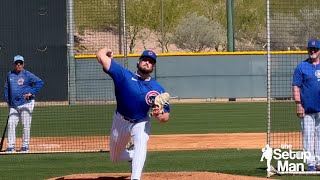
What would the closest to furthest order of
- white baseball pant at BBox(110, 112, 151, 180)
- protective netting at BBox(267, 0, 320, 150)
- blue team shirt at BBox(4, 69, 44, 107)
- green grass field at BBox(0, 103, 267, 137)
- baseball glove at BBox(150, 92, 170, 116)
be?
baseball glove at BBox(150, 92, 170, 116) → white baseball pant at BBox(110, 112, 151, 180) → blue team shirt at BBox(4, 69, 44, 107) → protective netting at BBox(267, 0, 320, 150) → green grass field at BBox(0, 103, 267, 137)

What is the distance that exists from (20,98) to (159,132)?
207 inches

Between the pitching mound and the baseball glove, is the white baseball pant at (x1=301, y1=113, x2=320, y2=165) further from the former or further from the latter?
the baseball glove

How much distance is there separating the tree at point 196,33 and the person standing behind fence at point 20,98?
3973cm

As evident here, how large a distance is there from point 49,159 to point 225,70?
837 inches

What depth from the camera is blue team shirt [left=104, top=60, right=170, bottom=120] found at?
1127 cm

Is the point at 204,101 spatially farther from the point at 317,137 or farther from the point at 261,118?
the point at 317,137

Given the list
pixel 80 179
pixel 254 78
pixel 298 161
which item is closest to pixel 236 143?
pixel 298 161

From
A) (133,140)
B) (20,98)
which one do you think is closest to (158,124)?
(20,98)

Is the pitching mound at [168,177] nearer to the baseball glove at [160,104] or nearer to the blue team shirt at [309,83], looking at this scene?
the baseball glove at [160,104]

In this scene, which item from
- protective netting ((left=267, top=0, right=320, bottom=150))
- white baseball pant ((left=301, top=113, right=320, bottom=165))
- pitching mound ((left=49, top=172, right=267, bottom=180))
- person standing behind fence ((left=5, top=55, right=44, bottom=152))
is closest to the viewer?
pitching mound ((left=49, top=172, right=267, bottom=180))

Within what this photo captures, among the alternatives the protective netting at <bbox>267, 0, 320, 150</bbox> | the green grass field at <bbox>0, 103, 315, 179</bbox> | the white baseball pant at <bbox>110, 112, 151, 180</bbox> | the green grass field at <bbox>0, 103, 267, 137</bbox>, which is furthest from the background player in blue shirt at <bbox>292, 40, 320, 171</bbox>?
the green grass field at <bbox>0, 103, 267, 137</bbox>

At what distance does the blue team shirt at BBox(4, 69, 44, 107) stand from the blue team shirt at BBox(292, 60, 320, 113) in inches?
252

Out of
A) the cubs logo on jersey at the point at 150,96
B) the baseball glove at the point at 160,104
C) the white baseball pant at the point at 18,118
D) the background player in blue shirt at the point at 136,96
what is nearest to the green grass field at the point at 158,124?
the white baseball pant at the point at 18,118

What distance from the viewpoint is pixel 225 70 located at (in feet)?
121
